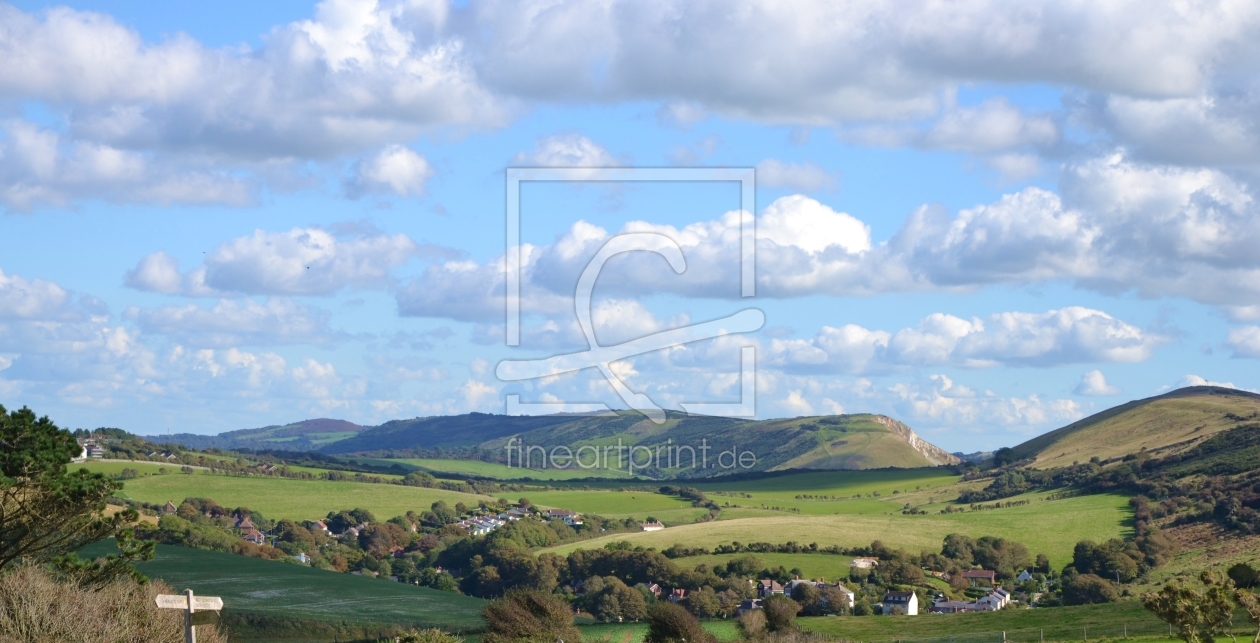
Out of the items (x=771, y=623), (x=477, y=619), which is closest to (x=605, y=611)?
(x=477, y=619)

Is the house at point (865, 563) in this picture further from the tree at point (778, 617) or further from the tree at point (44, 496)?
the tree at point (44, 496)

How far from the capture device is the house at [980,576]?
112m

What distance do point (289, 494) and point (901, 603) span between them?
96.0 meters

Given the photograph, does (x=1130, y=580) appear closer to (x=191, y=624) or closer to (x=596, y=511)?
(x=596, y=511)

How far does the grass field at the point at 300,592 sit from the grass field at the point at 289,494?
5649 centimetres

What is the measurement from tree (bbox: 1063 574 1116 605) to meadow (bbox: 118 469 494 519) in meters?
84.7

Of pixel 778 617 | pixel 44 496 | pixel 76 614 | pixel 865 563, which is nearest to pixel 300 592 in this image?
pixel 778 617

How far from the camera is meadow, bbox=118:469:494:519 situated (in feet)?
495

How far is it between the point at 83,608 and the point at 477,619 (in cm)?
4150

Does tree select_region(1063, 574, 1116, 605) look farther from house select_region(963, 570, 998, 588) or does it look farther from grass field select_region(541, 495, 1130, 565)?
grass field select_region(541, 495, 1130, 565)

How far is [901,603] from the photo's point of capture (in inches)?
3693

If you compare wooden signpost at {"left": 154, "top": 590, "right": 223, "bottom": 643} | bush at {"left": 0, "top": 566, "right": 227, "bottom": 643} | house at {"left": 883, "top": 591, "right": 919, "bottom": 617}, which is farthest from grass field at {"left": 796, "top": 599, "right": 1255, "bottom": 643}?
wooden signpost at {"left": 154, "top": 590, "right": 223, "bottom": 643}

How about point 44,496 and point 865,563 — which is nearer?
point 44,496

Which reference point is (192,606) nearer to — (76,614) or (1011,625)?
(76,614)
